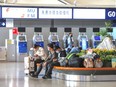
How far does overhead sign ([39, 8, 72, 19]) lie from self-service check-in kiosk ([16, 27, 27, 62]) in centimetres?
383

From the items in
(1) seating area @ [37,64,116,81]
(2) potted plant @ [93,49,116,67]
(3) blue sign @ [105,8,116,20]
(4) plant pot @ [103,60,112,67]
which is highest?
(3) blue sign @ [105,8,116,20]

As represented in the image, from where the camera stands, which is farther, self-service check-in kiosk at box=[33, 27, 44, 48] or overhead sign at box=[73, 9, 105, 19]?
self-service check-in kiosk at box=[33, 27, 44, 48]

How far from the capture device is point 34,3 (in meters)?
20.1

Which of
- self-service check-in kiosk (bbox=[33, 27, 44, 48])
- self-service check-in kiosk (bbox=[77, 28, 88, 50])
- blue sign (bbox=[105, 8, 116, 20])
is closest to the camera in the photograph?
blue sign (bbox=[105, 8, 116, 20])

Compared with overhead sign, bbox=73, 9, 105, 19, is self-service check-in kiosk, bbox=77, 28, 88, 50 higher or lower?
lower

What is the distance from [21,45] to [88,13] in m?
5.41

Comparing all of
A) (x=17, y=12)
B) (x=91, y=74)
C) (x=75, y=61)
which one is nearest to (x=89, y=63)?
(x=91, y=74)

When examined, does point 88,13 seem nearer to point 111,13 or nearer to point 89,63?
point 111,13

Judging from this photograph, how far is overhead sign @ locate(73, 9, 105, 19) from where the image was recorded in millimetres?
19156

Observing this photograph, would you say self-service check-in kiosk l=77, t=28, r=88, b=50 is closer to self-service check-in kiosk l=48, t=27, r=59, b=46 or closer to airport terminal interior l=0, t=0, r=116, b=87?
airport terminal interior l=0, t=0, r=116, b=87

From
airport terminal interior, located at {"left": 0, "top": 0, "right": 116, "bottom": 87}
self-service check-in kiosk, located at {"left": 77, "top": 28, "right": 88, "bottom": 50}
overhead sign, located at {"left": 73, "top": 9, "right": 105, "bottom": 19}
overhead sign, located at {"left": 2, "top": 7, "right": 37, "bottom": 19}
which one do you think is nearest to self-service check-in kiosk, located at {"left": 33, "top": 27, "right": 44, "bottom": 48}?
airport terminal interior, located at {"left": 0, "top": 0, "right": 116, "bottom": 87}

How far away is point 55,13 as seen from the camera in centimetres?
1914

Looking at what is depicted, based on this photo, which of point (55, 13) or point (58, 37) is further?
point (58, 37)

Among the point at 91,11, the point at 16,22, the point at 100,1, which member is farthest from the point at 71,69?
the point at 16,22
